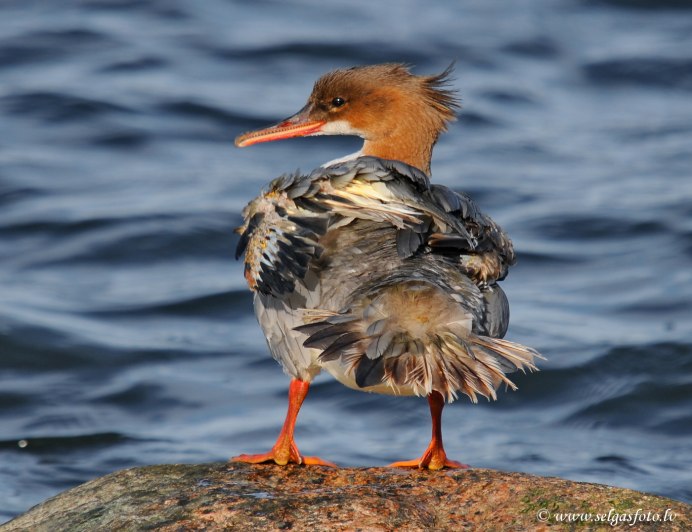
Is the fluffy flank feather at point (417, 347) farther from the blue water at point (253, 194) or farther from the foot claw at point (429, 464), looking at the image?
the blue water at point (253, 194)

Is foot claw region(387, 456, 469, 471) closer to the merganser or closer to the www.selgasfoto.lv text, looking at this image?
the merganser

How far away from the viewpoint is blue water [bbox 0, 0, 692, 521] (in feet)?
32.4

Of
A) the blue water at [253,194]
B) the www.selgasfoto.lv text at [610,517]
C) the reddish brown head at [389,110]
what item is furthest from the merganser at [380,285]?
the blue water at [253,194]

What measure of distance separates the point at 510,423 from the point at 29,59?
9675mm

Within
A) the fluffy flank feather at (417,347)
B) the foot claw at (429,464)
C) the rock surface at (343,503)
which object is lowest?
the rock surface at (343,503)

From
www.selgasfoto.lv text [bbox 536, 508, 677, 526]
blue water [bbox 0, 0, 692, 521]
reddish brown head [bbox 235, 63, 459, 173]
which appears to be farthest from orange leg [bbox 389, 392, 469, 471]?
blue water [bbox 0, 0, 692, 521]

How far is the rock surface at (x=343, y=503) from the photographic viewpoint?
481 centimetres

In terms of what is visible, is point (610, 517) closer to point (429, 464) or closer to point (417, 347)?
point (417, 347)

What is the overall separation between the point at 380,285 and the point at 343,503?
3.33ft

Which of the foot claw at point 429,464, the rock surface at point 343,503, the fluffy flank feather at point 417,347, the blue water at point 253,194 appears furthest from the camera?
the blue water at point 253,194

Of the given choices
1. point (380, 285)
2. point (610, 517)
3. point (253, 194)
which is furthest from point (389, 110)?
point (253, 194)

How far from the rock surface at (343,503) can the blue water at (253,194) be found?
3149 millimetres

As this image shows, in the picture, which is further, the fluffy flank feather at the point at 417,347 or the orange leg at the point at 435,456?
the orange leg at the point at 435,456

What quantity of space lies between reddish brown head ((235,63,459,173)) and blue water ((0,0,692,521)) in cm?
288
